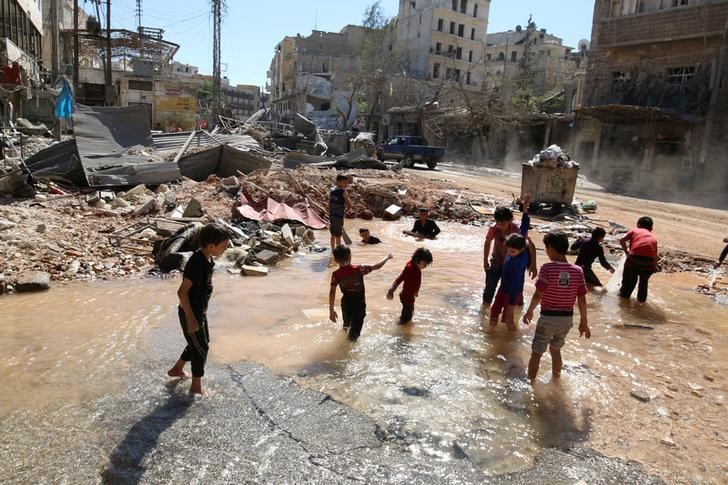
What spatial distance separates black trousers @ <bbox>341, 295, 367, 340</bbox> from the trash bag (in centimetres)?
1356

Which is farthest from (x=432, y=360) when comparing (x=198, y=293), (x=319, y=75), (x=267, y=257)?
(x=319, y=75)

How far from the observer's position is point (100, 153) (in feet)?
43.7

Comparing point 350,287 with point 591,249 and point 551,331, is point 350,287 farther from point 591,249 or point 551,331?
point 591,249

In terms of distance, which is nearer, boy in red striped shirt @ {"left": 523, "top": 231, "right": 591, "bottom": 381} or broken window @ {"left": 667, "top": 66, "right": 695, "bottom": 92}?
Answer: boy in red striped shirt @ {"left": 523, "top": 231, "right": 591, "bottom": 381}

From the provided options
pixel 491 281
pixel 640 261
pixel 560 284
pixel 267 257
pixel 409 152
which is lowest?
pixel 267 257

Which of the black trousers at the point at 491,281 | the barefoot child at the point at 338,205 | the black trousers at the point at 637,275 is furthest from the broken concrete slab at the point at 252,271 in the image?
the black trousers at the point at 637,275

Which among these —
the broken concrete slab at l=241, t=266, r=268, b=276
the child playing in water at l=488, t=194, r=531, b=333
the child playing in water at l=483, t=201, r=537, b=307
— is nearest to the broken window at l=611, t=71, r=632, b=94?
the child playing in water at l=483, t=201, r=537, b=307

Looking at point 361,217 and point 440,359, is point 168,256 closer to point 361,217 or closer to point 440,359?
point 440,359

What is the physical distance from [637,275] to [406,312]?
11.7 feet

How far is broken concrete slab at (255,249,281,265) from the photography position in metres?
7.77

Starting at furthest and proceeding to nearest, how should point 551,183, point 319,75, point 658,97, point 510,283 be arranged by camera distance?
point 319,75 → point 658,97 → point 551,183 → point 510,283

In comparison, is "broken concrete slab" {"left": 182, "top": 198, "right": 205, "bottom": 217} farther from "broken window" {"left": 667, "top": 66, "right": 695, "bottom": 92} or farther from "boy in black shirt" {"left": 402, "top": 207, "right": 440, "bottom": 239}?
"broken window" {"left": 667, "top": 66, "right": 695, "bottom": 92}

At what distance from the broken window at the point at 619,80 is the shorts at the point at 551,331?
83.8 feet

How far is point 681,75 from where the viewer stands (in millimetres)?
23266
